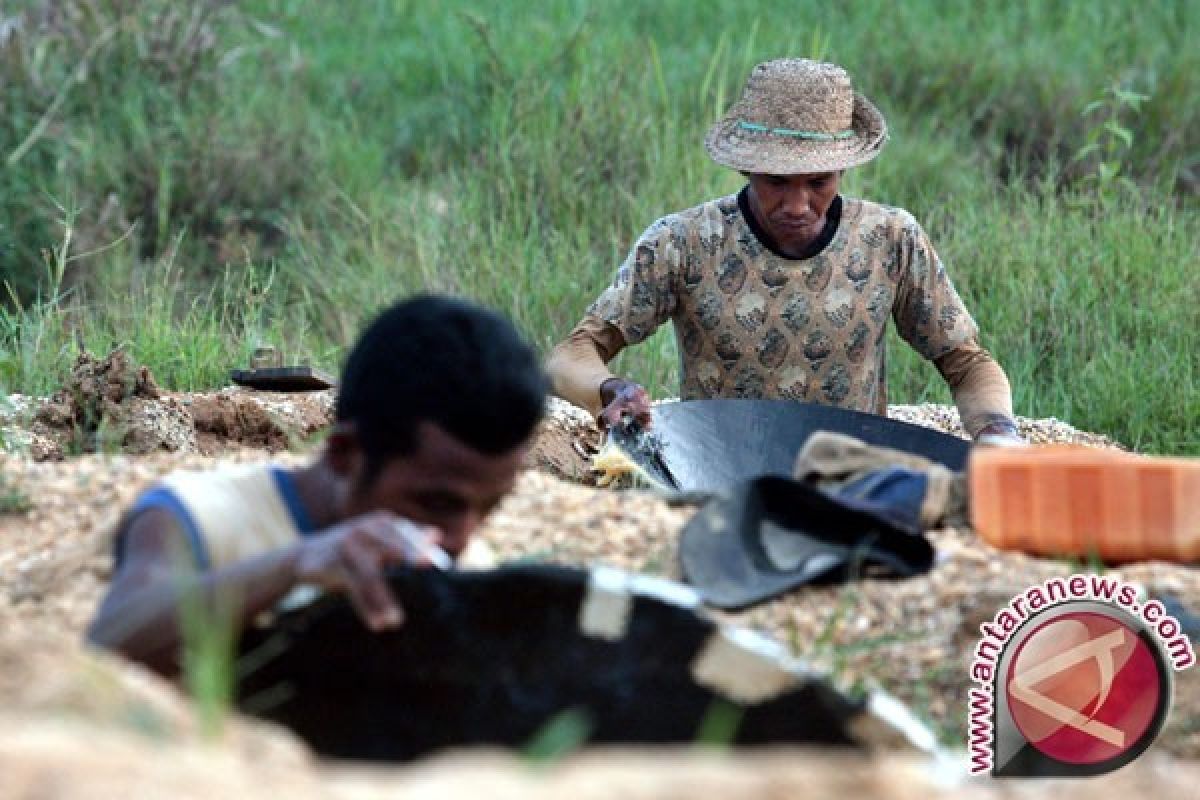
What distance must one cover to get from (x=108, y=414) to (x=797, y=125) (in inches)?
76.3

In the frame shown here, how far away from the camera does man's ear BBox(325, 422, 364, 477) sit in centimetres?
281

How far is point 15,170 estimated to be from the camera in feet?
27.8

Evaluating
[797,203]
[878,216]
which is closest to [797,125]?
[797,203]

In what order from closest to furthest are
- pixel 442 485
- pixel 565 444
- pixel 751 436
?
pixel 442 485 → pixel 751 436 → pixel 565 444

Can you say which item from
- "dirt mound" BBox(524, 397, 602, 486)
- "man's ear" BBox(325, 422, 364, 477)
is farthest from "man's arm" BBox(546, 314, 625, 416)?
"man's ear" BBox(325, 422, 364, 477)

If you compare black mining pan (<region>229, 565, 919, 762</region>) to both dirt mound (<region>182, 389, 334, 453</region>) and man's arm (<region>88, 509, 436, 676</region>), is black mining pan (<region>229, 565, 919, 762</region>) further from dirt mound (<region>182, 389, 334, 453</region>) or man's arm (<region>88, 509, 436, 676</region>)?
dirt mound (<region>182, 389, 334, 453</region>)

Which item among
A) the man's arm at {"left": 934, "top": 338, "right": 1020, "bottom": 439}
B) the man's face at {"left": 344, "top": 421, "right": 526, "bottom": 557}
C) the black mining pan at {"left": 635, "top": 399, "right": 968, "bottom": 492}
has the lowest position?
the man's arm at {"left": 934, "top": 338, "right": 1020, "bottom": 439}

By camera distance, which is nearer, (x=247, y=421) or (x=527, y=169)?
(x=247, y=421)

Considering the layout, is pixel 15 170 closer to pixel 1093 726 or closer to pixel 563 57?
pixel 563 57

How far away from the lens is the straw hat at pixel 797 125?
5227 mm

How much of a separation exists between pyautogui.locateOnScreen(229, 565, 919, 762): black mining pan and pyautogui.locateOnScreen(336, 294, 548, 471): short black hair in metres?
0.20

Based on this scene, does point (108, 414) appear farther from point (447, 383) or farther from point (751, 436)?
point (447, 383)

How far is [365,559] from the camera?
2479 millimetres

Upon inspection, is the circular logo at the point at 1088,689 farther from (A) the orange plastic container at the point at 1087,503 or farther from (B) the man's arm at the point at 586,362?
(B) the man's arm at the point at 586,362
